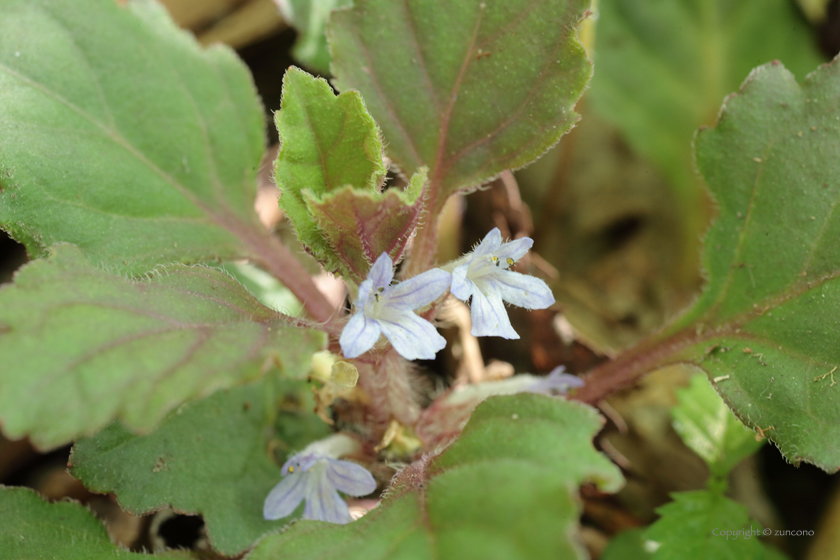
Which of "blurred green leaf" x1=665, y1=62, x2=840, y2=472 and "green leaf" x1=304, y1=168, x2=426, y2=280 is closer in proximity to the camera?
"green leaf" x1=304, y1=168, x2=426, y2=280

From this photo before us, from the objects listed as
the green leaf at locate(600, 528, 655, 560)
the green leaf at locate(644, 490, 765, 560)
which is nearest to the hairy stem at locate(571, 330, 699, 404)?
the green leaf at locate(644, 490, 765, 560)

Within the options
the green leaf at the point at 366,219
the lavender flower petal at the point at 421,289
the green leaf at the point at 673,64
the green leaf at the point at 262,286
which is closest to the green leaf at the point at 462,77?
the green leaf at the point at 366,219

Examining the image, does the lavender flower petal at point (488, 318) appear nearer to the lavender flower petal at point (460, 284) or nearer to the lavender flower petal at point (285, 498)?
the lavender flower petal at point (460, 284)

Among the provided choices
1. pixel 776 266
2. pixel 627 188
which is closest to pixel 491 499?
pixel 776 266

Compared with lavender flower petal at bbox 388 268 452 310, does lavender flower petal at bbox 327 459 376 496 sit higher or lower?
lower

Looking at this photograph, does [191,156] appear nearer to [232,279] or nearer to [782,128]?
[232,279]

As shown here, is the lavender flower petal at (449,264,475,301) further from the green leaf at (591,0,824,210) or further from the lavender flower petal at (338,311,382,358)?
the green leaf at (591,0,824,210)

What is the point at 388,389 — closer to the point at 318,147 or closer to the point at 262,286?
the point at 318,147

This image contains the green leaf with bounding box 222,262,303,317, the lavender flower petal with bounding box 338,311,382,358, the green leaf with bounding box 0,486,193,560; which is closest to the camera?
the lavender flower petal with bounding box 338,311,382,358
